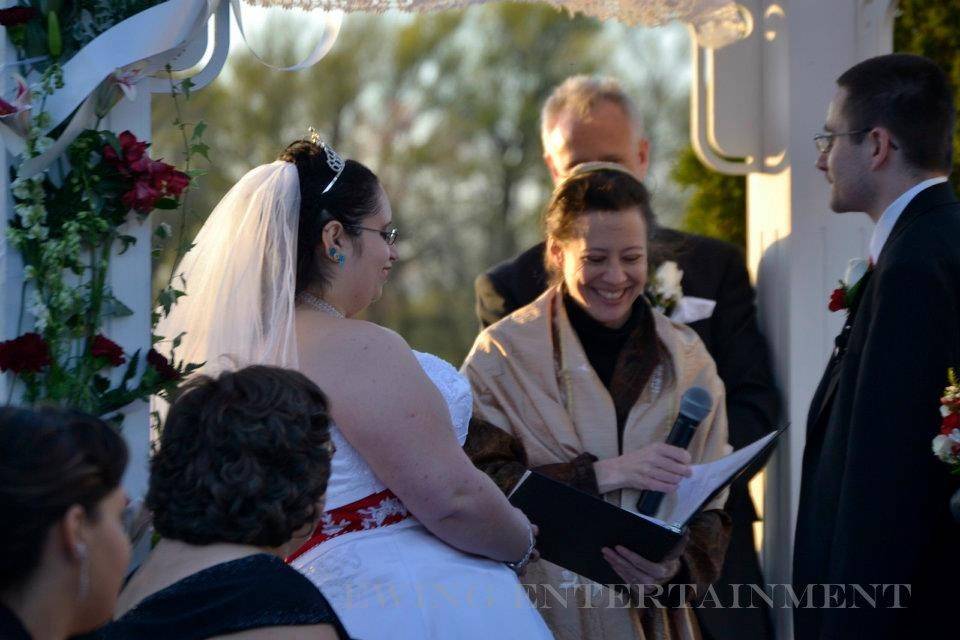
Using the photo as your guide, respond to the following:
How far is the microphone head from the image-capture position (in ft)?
12.0

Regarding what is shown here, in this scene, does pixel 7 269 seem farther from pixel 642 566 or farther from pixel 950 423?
pixel 950 423

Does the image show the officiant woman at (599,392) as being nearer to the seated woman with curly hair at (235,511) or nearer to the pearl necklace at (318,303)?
the pearl necklace at (318,303)

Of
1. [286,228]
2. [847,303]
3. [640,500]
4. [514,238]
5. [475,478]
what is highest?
[286,228]

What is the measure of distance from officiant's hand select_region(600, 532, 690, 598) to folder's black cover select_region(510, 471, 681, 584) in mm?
32

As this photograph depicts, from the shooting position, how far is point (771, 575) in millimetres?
4809

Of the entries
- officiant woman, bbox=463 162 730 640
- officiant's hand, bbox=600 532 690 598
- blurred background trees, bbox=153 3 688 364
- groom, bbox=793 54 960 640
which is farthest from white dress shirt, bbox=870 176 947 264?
blurred background trees, bbox=153 3 688 364

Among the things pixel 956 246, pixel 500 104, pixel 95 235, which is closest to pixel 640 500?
pixel 956 246

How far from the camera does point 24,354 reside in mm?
2721

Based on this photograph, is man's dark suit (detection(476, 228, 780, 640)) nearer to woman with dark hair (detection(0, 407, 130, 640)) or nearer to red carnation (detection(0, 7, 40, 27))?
red carnation (detection(0, 7, 40, 27))

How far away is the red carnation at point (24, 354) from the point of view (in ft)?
8.89

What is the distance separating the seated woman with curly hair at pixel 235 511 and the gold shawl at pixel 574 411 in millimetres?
1565

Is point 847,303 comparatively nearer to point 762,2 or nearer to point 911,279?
point 911,279

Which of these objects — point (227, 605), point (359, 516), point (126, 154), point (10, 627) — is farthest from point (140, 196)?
point (10, 627)

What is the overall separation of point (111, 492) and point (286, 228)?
1330 millimetres
